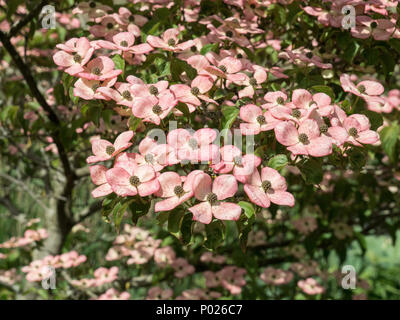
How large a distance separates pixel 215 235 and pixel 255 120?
1.01ft

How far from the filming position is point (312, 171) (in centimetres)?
100

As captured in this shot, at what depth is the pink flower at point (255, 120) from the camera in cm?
101

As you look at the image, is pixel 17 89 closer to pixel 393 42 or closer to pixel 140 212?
pixel 140 212

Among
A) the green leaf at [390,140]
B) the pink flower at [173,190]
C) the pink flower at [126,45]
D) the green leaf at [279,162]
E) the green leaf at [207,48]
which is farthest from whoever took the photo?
the green leaf at [390,140]

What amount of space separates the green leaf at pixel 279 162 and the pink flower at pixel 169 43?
0.44 metres

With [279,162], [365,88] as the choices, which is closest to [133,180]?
[279,162]

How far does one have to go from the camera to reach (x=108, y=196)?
1007 mm

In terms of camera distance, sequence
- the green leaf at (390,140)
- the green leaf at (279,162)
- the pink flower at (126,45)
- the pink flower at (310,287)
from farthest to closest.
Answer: the pink flower at (310,287) < the green leaf at (390,140) < the pink flower at (126,45) < the green leaf at (279,162)

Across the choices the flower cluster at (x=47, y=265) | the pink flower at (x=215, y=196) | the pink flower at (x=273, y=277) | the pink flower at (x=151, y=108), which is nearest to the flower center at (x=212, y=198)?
the pink flower at (x=215, y=196)

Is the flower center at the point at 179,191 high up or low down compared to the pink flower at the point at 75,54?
down

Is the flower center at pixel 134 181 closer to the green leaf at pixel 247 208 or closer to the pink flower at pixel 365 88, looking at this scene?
the green leaf at pixel 247 208

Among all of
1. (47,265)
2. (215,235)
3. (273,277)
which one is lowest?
(273,277)

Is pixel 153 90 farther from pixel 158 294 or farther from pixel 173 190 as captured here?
pixel 158 294
